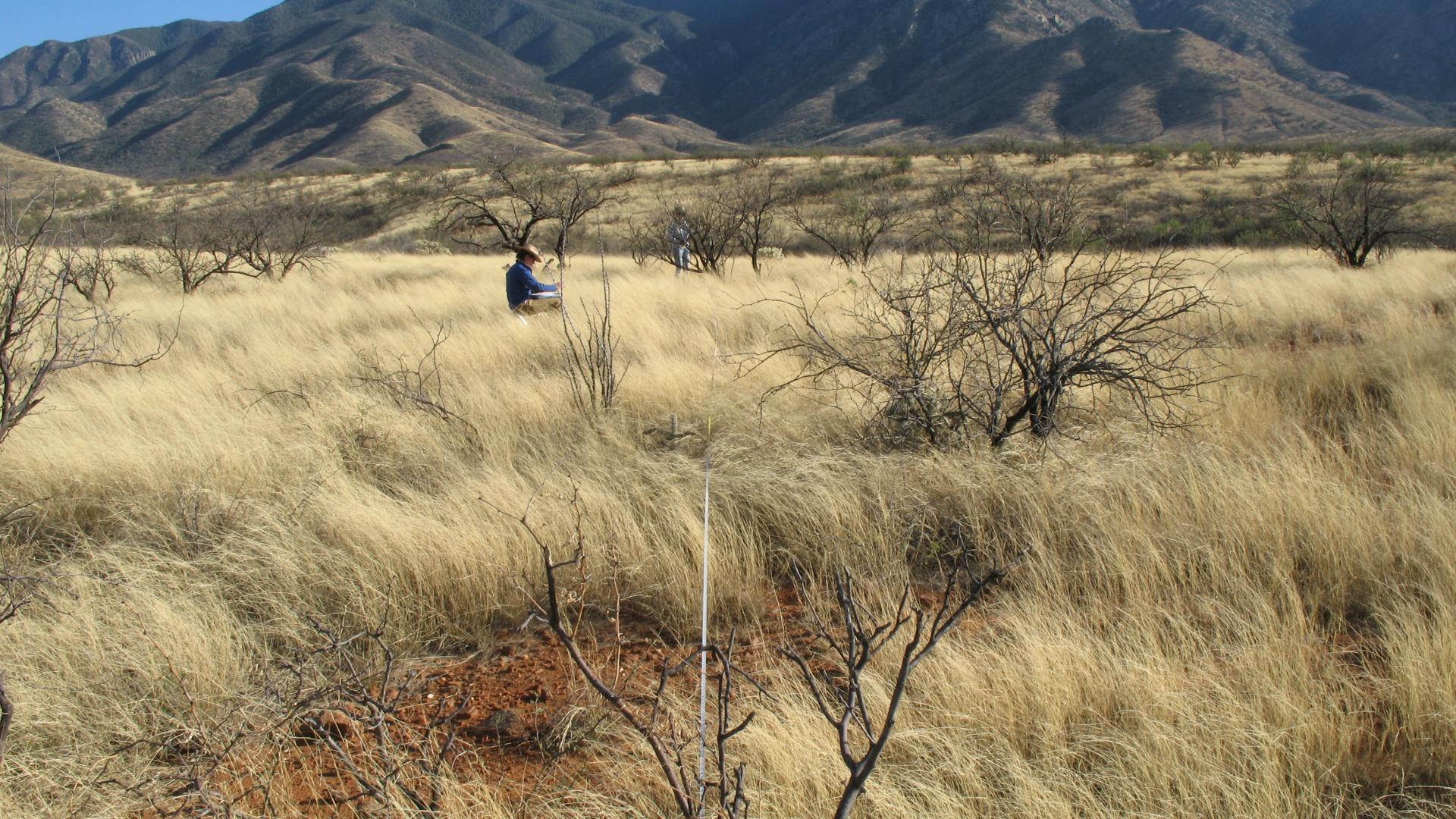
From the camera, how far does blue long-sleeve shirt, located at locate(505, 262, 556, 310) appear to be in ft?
28.1

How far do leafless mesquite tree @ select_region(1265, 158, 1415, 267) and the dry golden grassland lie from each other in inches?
263

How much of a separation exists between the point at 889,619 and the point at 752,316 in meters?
6.16

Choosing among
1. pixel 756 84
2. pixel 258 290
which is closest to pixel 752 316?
pixel 258 290

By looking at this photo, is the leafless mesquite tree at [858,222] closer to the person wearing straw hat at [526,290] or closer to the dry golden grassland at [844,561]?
the person wearing straw hat at [526,290]

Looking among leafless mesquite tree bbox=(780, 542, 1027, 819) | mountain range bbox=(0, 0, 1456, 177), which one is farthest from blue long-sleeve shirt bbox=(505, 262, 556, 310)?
mountain range bbox=(0, 0, 1456, 177)

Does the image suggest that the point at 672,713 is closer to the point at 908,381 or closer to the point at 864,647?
the point at 864,647

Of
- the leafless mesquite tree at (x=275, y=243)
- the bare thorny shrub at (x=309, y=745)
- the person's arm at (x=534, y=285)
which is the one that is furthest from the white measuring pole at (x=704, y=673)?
the leafless mesquite tree at (x=275, y=243)

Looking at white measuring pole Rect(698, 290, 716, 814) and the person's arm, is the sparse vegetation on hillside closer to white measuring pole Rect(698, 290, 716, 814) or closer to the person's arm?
white measuring pole Rect(698, 290, 716, 814)

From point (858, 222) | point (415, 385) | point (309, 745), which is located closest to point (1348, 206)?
point (858, 222)

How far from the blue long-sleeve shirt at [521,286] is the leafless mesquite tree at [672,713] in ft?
18.8

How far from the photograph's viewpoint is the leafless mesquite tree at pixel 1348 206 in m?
11.0

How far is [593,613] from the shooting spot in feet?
9.24

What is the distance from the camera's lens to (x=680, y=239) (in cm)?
1320

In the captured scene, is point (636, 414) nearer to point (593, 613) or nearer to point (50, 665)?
point (593, 613)
